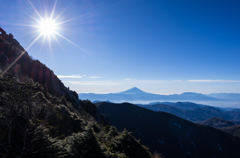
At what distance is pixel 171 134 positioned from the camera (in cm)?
13450

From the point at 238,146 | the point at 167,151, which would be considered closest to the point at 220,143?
the point at 238,146

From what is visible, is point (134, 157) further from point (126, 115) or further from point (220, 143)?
point (220, 143)

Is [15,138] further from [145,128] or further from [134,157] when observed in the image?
[145,128]

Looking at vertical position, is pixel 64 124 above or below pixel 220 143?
above

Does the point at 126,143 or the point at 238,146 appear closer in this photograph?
the point at 126,143

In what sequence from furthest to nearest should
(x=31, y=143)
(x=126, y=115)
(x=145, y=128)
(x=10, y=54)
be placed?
(x=126, y=115)
(x=145, y=128)
(x=10, y=54)
(x=31, y=143)

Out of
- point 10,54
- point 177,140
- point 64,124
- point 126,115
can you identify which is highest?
point 10,54

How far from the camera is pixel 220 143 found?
130m

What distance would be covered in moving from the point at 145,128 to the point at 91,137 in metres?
139

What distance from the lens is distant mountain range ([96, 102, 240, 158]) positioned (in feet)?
374

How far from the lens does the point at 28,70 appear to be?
43531 mm

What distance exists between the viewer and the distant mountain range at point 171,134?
4488 inches

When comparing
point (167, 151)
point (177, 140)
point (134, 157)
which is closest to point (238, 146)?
point (177, 140)

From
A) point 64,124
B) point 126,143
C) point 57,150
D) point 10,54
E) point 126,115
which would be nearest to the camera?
point 57,150
